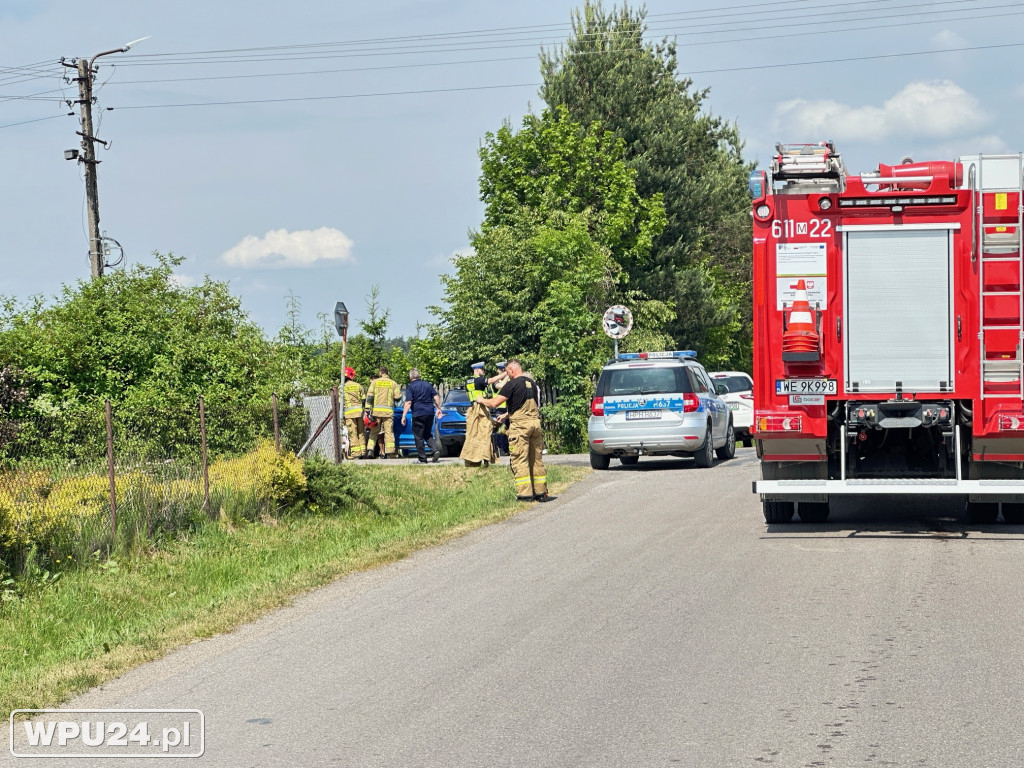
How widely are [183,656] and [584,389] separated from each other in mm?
20850

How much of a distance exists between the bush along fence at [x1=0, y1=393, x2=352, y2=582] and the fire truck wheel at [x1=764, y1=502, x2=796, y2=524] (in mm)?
5408

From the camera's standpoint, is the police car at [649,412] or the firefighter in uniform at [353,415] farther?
the firefighter in uniform at [353,415]

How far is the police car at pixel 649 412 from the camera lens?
19.7 m

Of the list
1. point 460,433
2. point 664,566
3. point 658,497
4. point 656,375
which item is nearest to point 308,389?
point 460,433

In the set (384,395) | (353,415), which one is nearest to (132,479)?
(384,395)

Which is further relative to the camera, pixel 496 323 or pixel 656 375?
pixel 496 323

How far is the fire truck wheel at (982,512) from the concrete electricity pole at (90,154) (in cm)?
2086

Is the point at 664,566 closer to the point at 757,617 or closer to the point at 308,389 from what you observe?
the point at 757,617

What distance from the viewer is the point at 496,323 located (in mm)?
29125

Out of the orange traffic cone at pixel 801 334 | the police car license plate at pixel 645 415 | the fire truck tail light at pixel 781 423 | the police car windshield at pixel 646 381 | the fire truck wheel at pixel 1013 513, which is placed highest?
the orange traffic cone at pixel 801 334

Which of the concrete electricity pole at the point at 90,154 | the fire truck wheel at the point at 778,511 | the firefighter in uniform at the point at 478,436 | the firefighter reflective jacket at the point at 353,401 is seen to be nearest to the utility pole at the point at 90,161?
the concrete electricity pole at the point at 90,154

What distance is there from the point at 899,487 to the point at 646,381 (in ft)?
27.8

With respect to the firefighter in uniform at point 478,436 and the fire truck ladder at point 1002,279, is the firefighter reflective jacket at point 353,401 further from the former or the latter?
the fire truck ladder at point 1002,279

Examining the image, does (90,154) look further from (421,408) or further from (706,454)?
(706,454)
